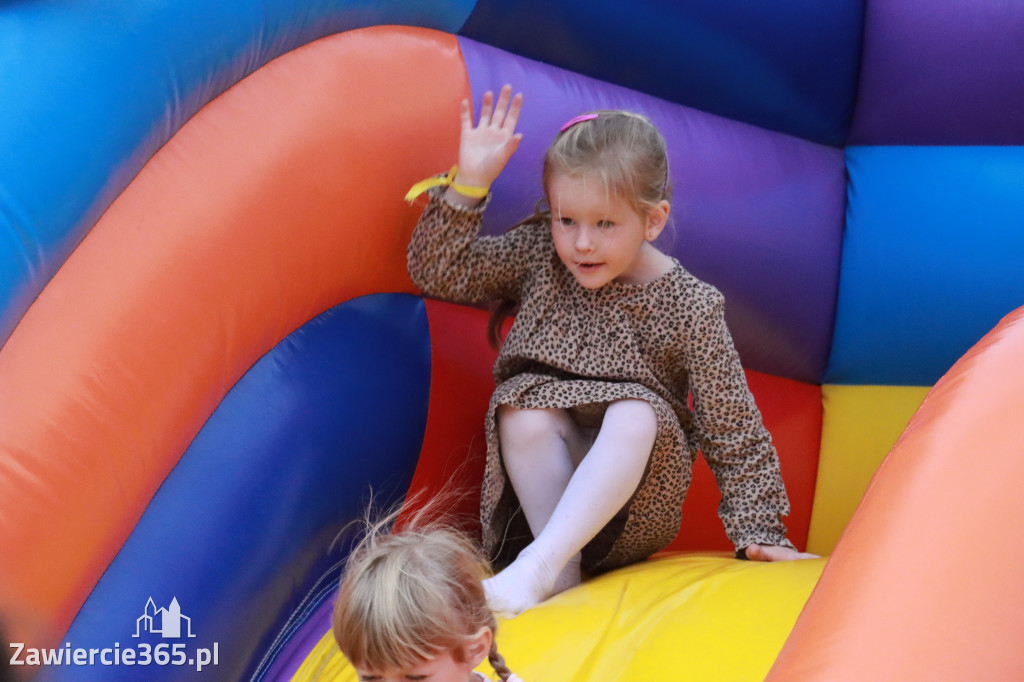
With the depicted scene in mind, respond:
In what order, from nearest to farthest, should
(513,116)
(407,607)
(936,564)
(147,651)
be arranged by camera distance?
(936,564), (407,607), (147,651), (513,116)

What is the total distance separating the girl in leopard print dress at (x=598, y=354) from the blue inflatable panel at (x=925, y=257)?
47 cm

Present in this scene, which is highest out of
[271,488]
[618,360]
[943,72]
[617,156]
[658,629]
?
[943,72]

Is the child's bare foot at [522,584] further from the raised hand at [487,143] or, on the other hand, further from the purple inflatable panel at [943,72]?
the purple inflatable panel at [943,72]

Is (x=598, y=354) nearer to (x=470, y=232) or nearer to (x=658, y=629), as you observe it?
(x=470, y=232)

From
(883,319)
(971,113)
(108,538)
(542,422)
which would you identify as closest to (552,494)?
(542,422)

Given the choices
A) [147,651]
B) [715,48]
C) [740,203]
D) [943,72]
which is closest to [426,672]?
[147,651]

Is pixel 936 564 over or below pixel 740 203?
below

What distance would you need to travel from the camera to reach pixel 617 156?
1248 mm

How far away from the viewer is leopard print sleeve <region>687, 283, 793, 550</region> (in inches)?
→ 52.2

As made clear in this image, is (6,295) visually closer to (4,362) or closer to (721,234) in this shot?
(4,362)

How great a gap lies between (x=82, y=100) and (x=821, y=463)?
1210 millimetres

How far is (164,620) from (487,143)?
643 millimetres

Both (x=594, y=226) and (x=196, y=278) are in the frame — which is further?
(x=594, y=226)

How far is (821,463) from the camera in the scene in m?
1.74
